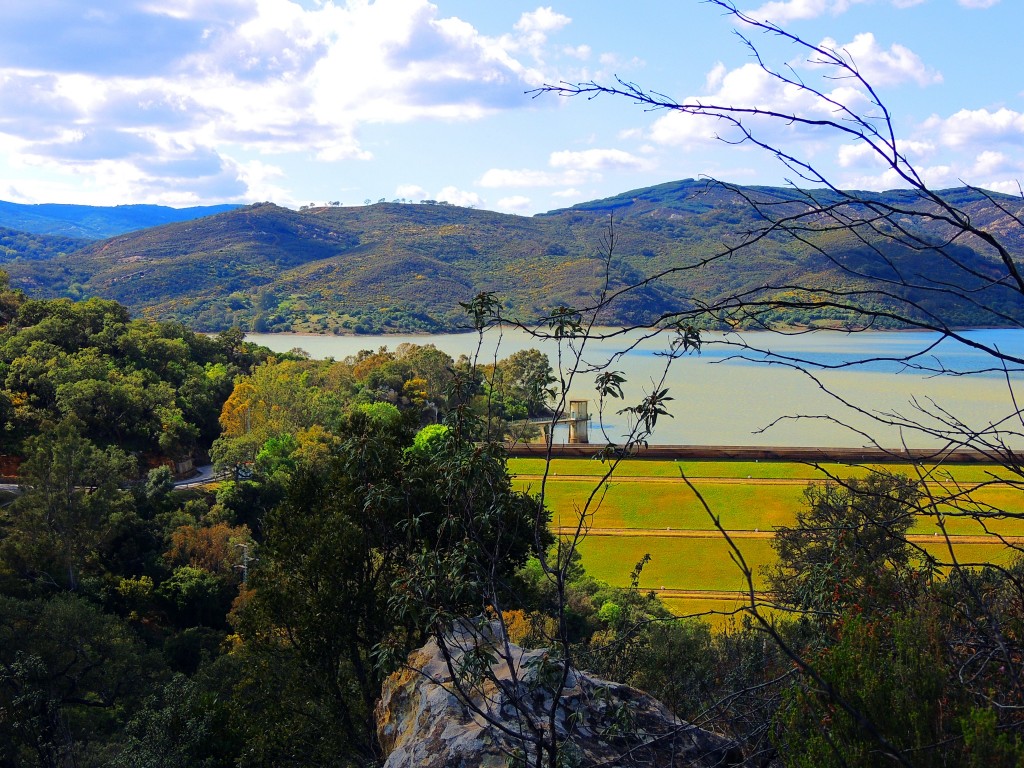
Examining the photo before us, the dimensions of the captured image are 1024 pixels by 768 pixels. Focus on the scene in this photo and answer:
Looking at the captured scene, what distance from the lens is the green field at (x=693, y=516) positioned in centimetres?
1680

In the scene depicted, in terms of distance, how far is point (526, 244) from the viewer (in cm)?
11412

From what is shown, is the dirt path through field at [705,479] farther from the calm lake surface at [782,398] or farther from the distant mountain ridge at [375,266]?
the distant mountain ridge at [375,266]

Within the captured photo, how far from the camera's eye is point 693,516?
21391 millimetres

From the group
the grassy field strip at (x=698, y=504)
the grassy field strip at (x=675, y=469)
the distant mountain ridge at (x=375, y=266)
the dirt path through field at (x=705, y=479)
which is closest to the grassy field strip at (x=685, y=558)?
the grassy field strip at (x=698, y=504)

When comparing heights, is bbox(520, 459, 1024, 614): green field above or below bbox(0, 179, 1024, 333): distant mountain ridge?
below

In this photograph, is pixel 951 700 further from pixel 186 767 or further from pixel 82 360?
pixel 82 360

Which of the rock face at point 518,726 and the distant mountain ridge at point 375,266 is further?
the distant mountain ridge at point 375,266

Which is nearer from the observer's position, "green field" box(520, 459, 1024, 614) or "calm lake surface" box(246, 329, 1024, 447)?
"green field" box(520, 459, 1024, 614)

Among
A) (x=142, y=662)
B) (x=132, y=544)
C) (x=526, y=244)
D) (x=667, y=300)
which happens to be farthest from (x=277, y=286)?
(x=142, y=662)

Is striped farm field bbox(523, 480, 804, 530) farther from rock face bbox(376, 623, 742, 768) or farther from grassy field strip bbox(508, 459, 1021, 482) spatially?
rock face bbox(376, 623, 742, 768)

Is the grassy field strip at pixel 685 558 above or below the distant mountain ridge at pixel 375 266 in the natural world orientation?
below

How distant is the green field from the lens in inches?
661

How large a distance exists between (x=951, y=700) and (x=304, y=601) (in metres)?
5.53

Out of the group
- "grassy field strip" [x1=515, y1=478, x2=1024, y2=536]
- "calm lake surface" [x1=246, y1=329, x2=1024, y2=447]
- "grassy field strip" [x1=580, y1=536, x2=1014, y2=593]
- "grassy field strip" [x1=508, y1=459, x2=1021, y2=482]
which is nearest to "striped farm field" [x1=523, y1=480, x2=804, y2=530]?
"grassy field strip" [x1=515, y1=478, x2=1024, y2=536]
